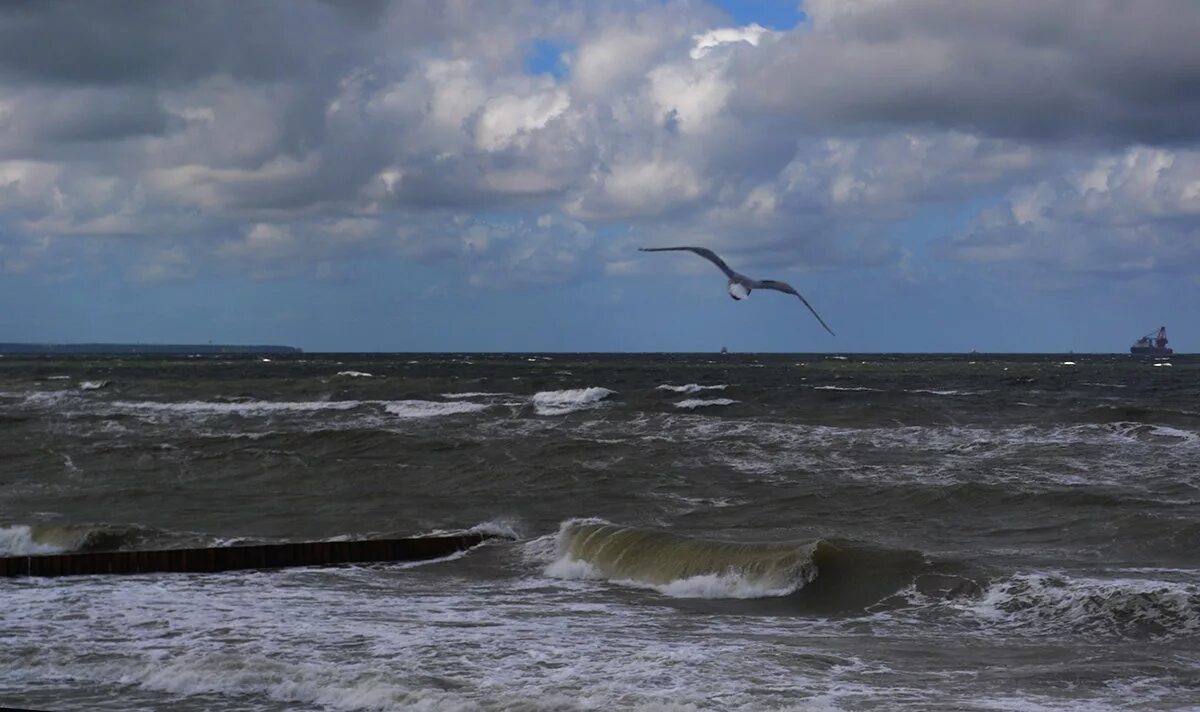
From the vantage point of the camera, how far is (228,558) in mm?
16234

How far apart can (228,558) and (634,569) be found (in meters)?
5.02

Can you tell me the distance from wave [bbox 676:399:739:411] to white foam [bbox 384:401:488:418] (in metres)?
7.02

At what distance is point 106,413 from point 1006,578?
37.2 metres

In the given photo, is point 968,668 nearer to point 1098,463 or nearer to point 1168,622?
point 1168,622

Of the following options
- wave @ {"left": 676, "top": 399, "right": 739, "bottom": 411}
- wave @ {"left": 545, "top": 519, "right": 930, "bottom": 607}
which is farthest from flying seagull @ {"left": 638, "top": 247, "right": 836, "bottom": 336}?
wave @ {"left": 676, "top": 399, "right": 739, "bottom": 411}

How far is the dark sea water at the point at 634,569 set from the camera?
34.3 feet

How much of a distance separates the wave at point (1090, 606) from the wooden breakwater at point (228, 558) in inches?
280

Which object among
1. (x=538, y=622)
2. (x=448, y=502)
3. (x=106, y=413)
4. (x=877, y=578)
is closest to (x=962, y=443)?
(x=448, y=502)

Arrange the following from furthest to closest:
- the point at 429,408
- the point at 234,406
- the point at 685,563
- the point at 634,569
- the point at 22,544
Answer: the point at 234,406 → the point at 429,408 → the point at 22,544 → the point at 634,569 → the point at 685,563

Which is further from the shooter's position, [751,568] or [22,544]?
[22,544]

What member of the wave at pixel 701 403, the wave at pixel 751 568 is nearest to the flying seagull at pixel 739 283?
the wave at pixel 751 568

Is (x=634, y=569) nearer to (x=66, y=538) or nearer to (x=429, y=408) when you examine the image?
(x=66, y=538)

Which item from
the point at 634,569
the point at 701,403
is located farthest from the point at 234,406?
the point at 634,569

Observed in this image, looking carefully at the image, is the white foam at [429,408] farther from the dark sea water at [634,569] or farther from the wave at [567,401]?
the dark sea water at [634,569]
